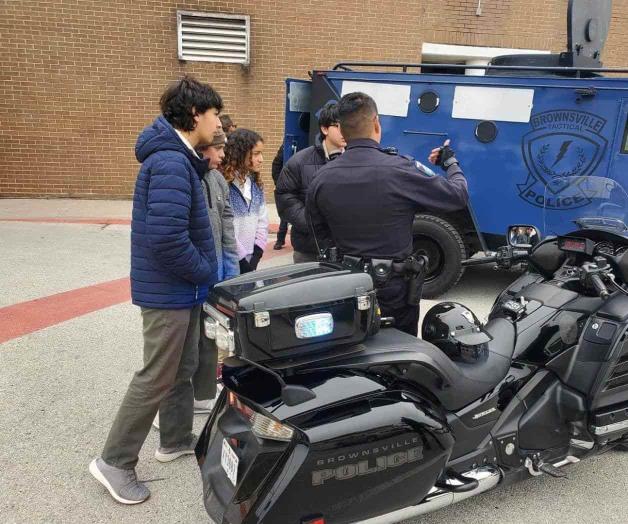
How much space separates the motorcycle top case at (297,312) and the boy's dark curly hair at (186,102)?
2.60 feet

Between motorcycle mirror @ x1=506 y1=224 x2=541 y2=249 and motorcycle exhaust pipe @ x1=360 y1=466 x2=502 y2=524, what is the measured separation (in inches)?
43.6

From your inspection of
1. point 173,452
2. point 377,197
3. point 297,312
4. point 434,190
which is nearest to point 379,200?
point 377,197

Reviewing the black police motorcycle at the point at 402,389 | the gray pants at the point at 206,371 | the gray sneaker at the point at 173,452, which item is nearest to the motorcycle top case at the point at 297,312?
the black police motorcycle at the point at 402,389

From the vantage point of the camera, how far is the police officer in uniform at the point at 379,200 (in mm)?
2361

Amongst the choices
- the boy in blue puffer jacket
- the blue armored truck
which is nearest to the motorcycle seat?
the boy in blue puffer jacket

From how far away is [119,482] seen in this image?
2.50m

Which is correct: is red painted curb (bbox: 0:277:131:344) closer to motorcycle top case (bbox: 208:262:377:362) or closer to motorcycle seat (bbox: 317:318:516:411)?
motorcycle top case (bbox: 208:262:377:362)

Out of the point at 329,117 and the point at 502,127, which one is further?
the point at 502,127

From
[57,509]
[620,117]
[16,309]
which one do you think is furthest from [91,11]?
[57,509]

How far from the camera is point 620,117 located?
4.73m

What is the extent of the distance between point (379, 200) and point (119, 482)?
5.83 ft

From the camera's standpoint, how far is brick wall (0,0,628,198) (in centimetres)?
933

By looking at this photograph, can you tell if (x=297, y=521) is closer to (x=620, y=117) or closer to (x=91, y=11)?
(x=620, y=117)

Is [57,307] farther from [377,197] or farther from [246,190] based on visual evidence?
[377,197]
